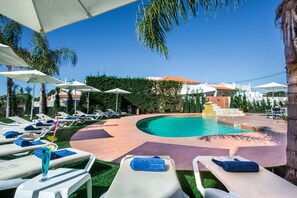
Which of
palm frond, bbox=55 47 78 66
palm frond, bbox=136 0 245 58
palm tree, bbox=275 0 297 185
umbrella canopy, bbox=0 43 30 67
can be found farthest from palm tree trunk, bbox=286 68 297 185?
palm frond, bbox=55 47 78 66

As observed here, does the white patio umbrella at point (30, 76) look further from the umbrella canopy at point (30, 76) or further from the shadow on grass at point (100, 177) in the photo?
the shadow on grass at point (100, 177)

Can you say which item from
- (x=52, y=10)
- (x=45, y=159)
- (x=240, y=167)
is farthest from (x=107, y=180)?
(x=52, y=10)

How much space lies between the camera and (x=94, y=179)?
331 cm

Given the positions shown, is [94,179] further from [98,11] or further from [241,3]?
[241,3]

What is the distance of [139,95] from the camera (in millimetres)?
19344

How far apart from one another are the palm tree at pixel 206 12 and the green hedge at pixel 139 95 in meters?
14.1

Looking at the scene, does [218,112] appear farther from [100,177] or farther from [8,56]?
[8,56]

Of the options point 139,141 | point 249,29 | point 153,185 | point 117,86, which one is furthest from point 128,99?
point 153,185

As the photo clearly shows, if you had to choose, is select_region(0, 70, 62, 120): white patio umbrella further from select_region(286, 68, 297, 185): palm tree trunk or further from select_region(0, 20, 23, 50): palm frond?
select_region(286, 68, 297, 185): palm tree trunk

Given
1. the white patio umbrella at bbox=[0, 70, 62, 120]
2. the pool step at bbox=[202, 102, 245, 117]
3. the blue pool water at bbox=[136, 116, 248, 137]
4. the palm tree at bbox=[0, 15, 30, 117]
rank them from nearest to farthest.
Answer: the white patio umbrella at bbox=[0, 70, 62, 120]
the blue pool water at bbox=[136, 116, 248, 137]
the palm tree at bbox=[0, 15, 30, 117]
the pool step at bbox=[202, 102, 245, 117]

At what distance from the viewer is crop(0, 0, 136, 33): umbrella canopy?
7.59 feet

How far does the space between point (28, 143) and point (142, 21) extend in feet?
11.9

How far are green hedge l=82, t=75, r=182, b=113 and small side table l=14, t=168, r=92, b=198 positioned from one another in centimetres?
1534

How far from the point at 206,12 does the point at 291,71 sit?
2057 mm
